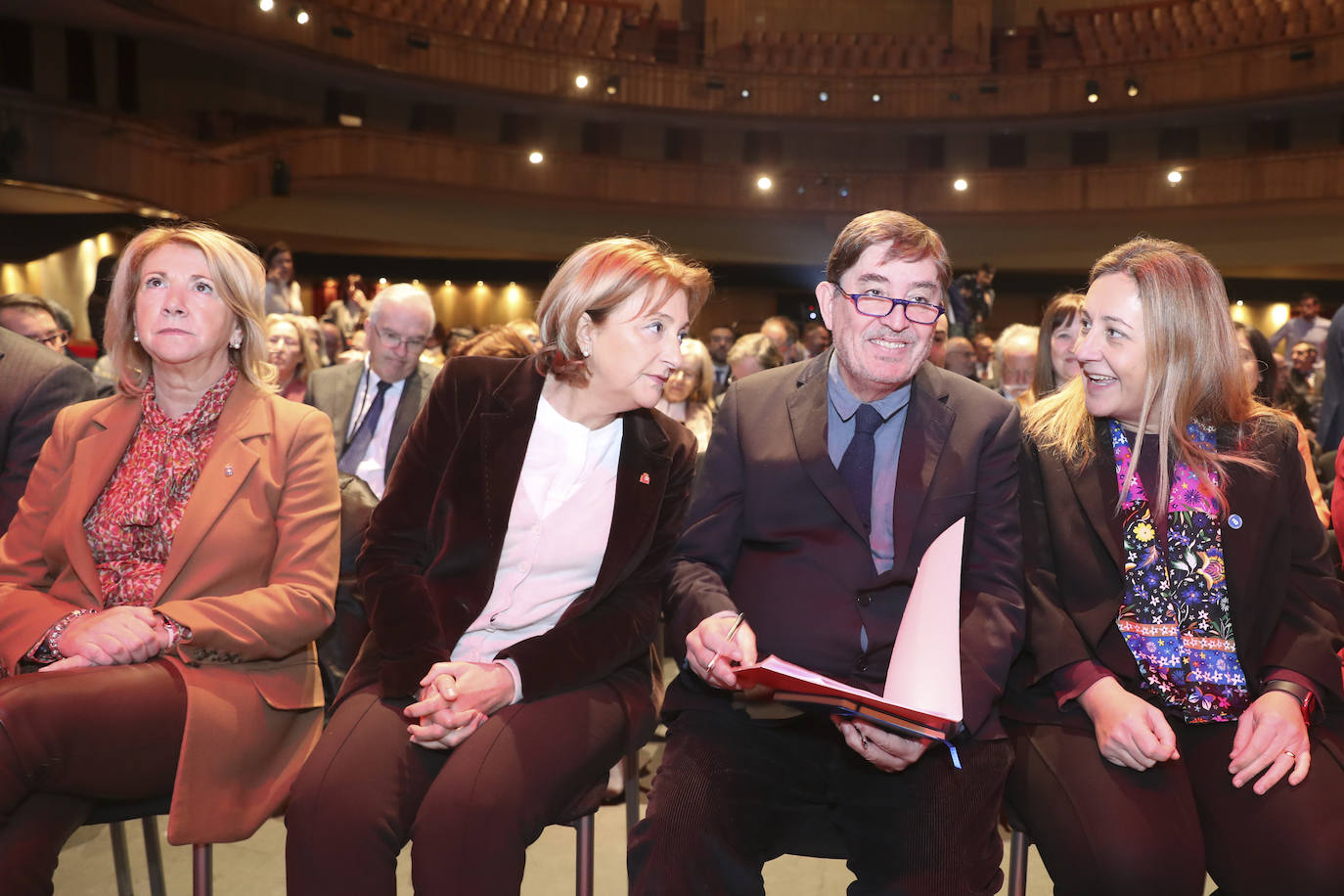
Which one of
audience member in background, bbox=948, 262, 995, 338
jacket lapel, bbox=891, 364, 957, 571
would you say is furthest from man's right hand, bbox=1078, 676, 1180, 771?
audience member in background, bbox=948, 262, 995, 338

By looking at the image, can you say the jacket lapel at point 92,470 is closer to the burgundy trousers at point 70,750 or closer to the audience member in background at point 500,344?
the burgundy trousers at point 70,750

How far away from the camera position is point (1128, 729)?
6.21 ft

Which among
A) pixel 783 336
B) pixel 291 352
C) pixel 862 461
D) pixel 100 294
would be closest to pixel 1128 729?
pixel 862 461

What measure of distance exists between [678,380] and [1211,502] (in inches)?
140

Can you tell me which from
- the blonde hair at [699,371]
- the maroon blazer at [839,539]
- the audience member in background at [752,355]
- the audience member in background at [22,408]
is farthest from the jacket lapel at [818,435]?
the audience member in background at [752,355]

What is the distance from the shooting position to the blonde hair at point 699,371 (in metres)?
5.48

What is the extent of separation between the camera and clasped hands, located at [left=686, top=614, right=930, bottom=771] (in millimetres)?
1847

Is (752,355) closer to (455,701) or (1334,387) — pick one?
(1334,387)

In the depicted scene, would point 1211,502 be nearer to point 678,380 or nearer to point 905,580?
point 905,580

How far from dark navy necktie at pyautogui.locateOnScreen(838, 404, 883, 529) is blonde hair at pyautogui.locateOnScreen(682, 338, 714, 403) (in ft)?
10.7

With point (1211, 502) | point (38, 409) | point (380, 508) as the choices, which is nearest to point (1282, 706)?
point (1211, 502)

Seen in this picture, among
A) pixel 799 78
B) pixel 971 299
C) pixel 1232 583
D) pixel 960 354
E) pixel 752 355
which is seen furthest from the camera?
pixel 799 78

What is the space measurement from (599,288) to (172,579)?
108cm

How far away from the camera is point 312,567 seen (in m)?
2.26
